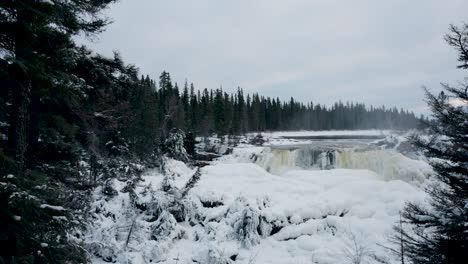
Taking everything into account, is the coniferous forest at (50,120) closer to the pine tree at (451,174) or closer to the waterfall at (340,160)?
the pine tree at (451,174)

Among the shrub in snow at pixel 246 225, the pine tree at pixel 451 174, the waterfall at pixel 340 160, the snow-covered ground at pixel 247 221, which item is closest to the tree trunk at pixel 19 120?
the snow-covered ground at pixel 247 221

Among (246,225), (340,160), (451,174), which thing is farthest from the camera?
(340,160)

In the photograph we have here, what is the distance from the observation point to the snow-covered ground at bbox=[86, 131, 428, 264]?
1405 centimetres

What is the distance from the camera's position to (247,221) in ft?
55.3

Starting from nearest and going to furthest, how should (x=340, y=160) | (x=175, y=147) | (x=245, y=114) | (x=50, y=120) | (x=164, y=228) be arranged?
1. (x=50, y=120)
2. (x=164, y=228)
3. (x=340, y=160)
4. (x=175, y=147)
5. (x=245, y=114)

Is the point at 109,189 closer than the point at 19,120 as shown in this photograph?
No

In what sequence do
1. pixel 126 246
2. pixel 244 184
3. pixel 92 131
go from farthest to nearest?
pixel 244 184, pixel 126 246, pixel 92 131

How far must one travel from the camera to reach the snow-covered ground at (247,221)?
14047mm

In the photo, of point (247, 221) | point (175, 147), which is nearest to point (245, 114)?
point (175, 147)

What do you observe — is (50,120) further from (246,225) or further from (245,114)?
(245,114)

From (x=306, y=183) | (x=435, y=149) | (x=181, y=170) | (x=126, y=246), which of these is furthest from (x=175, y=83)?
(x=435, y=149)

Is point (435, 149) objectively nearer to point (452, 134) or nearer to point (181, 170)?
point (452, 134)

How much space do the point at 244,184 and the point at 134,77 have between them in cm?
1401

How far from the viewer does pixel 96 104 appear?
870 centimetres
